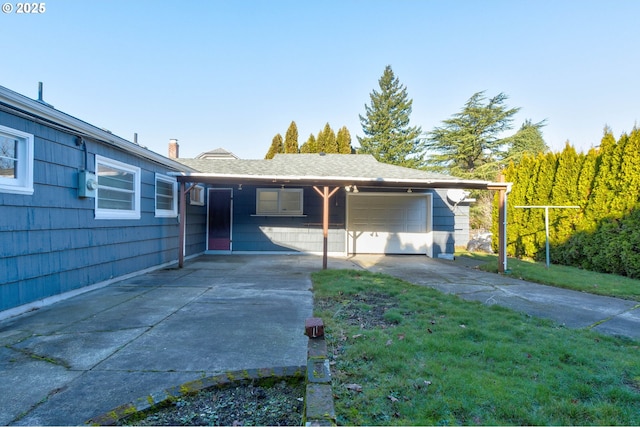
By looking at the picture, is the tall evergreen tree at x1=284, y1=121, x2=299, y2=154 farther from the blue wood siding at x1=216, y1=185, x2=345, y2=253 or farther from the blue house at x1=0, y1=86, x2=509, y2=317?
the blue wood siding at x1=216, y1=185, x2=345, y2=253

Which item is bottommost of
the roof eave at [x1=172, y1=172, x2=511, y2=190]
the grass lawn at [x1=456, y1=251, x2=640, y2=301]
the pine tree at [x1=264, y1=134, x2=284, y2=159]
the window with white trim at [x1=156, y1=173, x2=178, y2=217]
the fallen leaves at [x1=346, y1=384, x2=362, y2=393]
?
A: the grass lawn at [x1=456, y1=251, x2=640, y2=301]

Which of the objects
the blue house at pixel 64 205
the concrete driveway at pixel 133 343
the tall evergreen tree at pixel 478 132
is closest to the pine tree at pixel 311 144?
the tall evergreen tree at pixel 478 132

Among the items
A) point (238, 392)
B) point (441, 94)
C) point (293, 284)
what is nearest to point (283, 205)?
point (293, 284)

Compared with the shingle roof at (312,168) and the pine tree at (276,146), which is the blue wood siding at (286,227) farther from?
the pine tree at (276,146)

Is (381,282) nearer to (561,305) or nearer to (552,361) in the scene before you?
(561,305)

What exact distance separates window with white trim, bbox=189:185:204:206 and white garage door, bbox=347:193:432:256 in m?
4.93

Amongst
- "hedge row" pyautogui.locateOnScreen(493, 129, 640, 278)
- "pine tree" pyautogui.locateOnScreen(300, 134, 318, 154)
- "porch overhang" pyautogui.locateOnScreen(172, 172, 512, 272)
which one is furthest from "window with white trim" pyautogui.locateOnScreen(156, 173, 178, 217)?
"pine tree" pyautogui.locateOnScreen(300, 134, 318, 154)

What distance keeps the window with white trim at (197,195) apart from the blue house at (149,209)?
0.06 metres

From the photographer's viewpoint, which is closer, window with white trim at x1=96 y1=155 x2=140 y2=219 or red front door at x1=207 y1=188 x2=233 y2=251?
window with white trim at x1=96 y1=155 x2=140 y2=219

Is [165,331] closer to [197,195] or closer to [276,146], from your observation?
[197,195]

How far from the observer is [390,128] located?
90.3ft

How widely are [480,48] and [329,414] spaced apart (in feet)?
40.5

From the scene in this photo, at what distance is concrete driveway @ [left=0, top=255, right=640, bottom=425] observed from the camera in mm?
2104

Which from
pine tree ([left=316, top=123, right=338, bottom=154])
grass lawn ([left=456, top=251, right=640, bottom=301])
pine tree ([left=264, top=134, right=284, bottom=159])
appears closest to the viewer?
grass lawn ([left=456, top=251, right=640, bottom=301])
